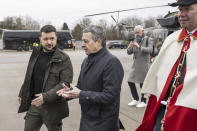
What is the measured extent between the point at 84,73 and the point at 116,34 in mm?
67324

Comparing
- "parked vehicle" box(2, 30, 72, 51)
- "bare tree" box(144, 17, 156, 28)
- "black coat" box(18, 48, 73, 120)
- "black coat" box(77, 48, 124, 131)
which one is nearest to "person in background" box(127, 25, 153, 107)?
"black coat" box(18, 48, 73, 120)

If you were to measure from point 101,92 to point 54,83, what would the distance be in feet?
2.51

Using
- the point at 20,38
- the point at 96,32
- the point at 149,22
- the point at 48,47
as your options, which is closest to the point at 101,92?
the point at 96,32

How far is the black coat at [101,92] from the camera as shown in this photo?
2307 mm

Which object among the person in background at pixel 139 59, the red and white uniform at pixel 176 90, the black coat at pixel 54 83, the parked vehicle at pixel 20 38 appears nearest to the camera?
the red and white uniform at pixel 176 90

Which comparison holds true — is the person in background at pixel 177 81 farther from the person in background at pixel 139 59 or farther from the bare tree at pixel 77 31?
the bare tree at pixel 77 31

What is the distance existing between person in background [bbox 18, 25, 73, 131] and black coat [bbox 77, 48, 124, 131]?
455 mm

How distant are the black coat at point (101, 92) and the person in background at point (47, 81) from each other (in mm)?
455

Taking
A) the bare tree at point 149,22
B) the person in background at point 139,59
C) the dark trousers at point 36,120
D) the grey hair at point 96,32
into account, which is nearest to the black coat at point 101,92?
the grey hair at point 96,32

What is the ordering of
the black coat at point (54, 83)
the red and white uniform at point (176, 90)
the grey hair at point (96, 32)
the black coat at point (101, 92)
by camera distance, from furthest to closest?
the black coat at point (54, 83)
the grey hair at point (96, 32)
the black coat at point (101, 92)
the red and white uniform at point (176, 90)

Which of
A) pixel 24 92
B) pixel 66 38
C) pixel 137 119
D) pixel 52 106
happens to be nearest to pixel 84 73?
pixel 52 106

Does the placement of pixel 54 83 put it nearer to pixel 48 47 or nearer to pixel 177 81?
pixel 48 47

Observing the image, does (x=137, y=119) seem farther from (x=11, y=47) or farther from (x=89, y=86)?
(x=11, y=47)

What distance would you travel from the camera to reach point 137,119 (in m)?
4.77
